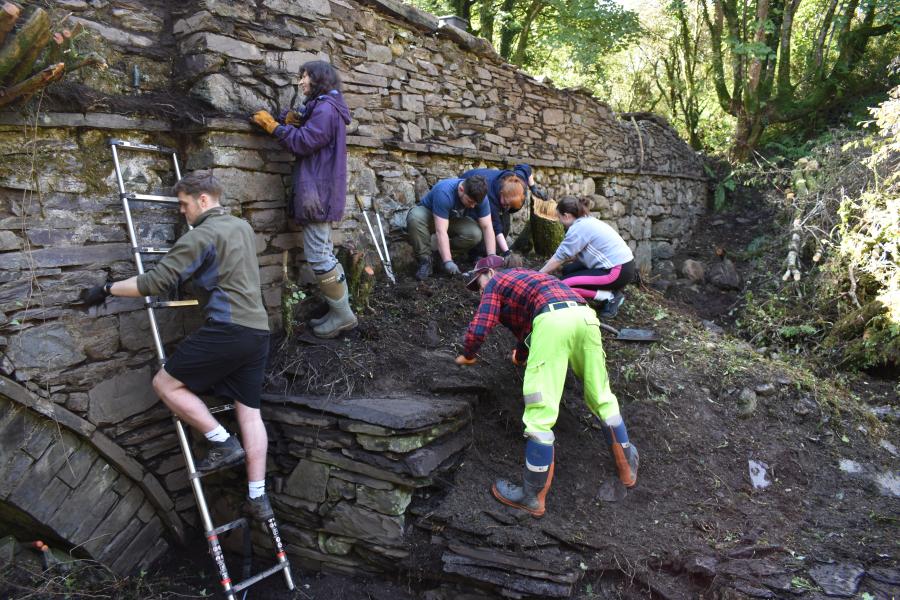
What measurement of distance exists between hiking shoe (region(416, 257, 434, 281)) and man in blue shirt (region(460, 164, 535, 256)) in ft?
2.33

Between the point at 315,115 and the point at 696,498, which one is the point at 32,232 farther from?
the point at 696,498

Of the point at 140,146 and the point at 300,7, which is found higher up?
the point at 300,7

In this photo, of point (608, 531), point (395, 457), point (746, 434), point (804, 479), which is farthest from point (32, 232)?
point (804, 479)

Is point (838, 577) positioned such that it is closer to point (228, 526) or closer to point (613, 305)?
point (613, 305)

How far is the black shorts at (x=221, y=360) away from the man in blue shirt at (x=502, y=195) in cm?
294

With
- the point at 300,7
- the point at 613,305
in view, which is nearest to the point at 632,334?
the point at 613,305

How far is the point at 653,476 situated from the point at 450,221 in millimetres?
3140

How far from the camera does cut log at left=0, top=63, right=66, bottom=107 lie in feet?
11.1

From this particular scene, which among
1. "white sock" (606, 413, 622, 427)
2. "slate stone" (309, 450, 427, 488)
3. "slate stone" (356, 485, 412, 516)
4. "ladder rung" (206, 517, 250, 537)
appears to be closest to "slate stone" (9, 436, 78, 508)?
"ladder rung" (206, 517, 250, 537)

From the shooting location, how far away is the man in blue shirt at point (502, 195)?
6055mm

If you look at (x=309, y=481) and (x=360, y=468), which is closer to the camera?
(x=360, y=468)

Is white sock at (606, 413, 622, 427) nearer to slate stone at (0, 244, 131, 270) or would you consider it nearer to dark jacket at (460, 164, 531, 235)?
dark jacket at (460, 164, 531, 235)

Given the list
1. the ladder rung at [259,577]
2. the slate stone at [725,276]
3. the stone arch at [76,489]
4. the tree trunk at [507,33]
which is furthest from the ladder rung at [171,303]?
the tree trunk at [507,33]

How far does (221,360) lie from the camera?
367 cm
